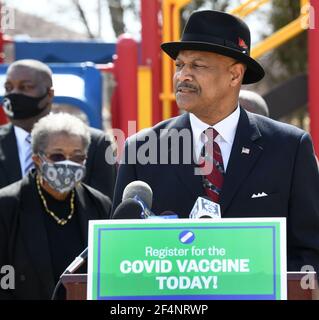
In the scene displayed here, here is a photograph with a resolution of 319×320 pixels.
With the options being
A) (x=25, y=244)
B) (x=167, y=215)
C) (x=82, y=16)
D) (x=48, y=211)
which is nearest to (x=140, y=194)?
(x=167, y=215)

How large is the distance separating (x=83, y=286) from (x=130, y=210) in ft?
1.02

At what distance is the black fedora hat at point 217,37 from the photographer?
4398mm

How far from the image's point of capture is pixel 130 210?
355cm

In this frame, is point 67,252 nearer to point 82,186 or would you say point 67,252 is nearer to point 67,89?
point 82,186

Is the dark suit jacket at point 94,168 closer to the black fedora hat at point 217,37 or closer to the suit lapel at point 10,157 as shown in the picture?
the suit lapel at point 10,157

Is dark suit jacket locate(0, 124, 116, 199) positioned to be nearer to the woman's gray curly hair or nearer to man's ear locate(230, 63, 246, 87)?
the woman's gray curly hair

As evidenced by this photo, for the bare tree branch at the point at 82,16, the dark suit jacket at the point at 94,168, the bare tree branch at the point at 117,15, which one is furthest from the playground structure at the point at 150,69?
the bare tree branch at the point at 82,16

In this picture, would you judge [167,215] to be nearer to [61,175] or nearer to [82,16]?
[61,175]

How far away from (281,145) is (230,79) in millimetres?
396

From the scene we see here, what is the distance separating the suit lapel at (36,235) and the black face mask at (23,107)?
1577 mm

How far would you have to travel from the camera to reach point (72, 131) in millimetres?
5840

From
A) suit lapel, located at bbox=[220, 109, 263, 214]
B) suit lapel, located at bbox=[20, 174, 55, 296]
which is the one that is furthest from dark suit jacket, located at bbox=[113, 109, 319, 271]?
suit lapel, located at bbox=[20, 174, 55, 296]

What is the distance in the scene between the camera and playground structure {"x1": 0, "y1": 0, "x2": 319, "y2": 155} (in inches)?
332
